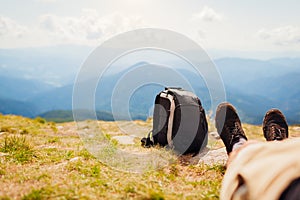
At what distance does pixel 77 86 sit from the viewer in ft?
21.9

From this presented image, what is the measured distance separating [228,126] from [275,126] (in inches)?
52.1

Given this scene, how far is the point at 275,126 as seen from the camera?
→ 20.6 feet

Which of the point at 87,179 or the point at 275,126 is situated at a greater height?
the point at 275,126

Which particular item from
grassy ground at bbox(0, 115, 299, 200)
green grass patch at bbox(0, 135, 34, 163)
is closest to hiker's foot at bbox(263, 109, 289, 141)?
grassy ground at bbox(0, 115, 299, 200)

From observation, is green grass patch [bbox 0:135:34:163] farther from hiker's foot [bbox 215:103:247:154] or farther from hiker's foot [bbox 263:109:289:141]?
hiker's foot [bbox 263:109:289:141]

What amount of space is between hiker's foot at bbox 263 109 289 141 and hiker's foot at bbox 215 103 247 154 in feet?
2.50

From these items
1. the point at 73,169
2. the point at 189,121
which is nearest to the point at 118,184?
the point at 73,169

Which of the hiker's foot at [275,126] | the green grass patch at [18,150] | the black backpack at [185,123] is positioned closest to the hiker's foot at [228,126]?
the black backpack at [185,123]

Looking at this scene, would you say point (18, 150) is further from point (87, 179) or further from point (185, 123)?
point (185, 123)

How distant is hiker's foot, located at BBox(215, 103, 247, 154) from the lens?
5365 mm

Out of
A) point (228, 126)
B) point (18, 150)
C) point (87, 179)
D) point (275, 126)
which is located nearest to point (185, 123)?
point (228, 126)

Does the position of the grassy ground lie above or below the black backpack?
below

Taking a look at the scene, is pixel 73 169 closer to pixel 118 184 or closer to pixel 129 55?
pixel 118 184

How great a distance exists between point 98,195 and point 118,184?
528 mm
